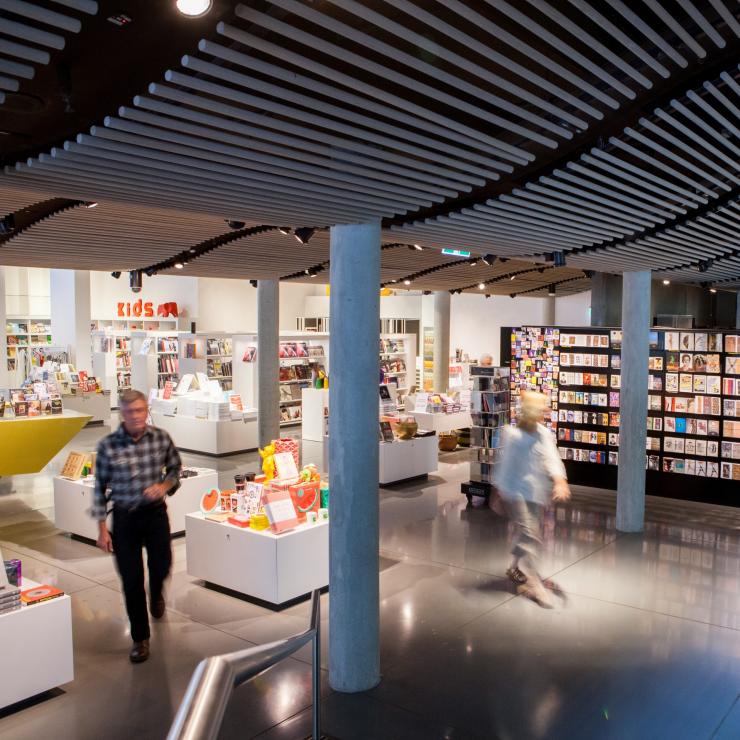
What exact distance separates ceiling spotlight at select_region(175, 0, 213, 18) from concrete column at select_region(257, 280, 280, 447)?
1090 cm

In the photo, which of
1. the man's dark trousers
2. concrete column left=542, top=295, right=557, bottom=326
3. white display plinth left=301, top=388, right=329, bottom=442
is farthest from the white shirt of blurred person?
concrete column left=542, top=295, right=557, bottom=326

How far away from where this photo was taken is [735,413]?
10148mm

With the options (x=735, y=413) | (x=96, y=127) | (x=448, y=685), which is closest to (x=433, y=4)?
(x=96, y=127)

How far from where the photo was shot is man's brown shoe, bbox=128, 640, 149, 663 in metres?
5.22

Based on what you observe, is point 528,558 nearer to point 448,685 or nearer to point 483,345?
point 448,685

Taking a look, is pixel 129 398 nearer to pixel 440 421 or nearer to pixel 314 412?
pixel 440 421

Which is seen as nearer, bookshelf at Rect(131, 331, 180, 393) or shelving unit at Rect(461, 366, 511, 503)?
shelving unit at Rect(461, 366, 511, 503)

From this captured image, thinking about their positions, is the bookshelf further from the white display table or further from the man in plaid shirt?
the man in plaid shirt

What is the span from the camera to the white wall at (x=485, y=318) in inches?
947

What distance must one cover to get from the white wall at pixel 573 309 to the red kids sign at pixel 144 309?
11.9 m

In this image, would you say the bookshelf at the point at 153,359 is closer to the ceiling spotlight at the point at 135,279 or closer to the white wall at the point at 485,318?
the ceiling spotlight at the point at 135,279

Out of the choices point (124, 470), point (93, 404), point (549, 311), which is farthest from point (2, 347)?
point (549, 311)

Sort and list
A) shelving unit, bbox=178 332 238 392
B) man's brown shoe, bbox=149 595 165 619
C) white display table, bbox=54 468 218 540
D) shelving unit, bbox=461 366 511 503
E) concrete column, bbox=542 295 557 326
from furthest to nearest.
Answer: concrete column, bbox=542 295 557 326
shelving unit, bbox=178 332 238 392
shelving unit, bbox=461 366 511 503
white display table, bbox=54 468 218 540
man's brown shoe, bbox=149 595 165 619

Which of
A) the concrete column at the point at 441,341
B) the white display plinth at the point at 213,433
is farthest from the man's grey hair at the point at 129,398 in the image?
the concrete column at the point at 441,341
